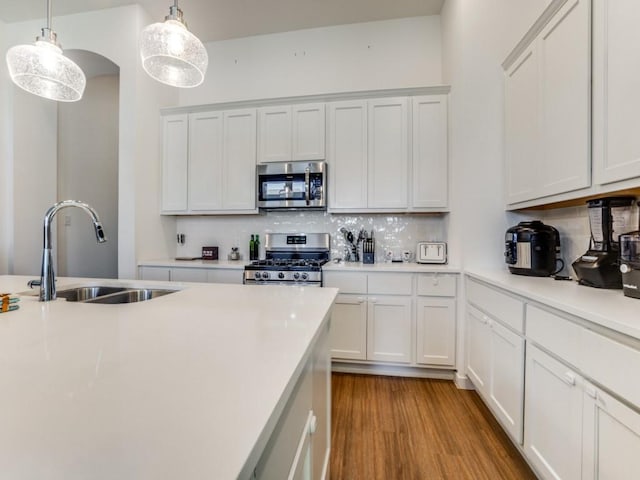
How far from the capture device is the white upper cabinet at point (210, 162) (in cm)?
314

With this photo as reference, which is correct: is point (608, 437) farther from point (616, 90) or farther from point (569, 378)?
point (616, 90)

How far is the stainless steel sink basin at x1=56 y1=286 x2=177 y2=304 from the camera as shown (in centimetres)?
156

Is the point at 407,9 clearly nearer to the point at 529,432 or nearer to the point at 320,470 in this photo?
the point at 529,432

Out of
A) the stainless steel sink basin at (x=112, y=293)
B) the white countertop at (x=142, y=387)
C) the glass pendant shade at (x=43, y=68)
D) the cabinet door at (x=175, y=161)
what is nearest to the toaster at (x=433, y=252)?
the white countertop at (x=142, y=387)

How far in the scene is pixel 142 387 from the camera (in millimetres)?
533

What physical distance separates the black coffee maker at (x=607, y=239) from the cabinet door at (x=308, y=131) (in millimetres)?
2138

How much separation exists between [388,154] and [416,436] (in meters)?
2.26

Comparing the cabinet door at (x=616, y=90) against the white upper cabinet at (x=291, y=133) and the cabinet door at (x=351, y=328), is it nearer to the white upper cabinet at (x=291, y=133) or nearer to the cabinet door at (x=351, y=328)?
the cabinet door at (x=351, y=328)

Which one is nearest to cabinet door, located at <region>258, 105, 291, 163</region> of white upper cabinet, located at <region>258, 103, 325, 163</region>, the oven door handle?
white upper cabinet, located at <region>258, 103, 325, 163</region>

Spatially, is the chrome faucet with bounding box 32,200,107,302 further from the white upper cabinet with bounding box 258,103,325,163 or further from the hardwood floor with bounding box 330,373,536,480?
the white upper cabinet with bounding box 258,103,325,163

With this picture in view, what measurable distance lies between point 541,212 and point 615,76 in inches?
45.4

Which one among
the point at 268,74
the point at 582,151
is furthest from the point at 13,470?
the point at 268,74

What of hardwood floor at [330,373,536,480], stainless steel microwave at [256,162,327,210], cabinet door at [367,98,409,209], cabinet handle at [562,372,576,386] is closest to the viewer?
cabinet handle at [562,372,576,386]

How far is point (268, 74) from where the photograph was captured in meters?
3.42
